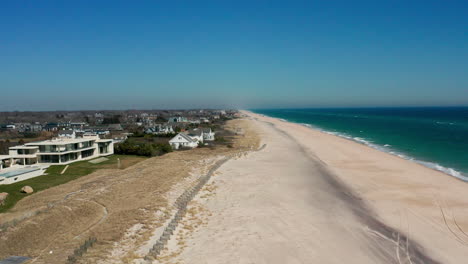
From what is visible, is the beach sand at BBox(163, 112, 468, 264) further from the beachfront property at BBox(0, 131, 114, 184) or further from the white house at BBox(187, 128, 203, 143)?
the white house at BBox(187, 128, 203, 143)

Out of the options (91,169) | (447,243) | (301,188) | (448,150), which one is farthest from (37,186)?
→ (448,150)

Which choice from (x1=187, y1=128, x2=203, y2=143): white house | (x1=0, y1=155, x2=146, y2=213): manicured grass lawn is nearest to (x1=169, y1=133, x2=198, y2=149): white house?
(x1=187, y1=128, x2=203, y2=143): white house

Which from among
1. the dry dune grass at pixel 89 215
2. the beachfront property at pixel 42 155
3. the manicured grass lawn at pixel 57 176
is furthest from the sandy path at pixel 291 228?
the beachfront property at pixel 42 155

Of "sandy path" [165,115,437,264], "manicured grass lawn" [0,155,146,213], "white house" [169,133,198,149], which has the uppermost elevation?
"white house" [169,133,198,149]

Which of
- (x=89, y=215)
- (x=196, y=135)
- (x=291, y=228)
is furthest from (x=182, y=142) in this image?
(x=291, y=228)

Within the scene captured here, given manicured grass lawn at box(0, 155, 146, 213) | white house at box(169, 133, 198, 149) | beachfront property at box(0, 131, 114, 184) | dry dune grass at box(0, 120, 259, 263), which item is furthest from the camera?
white house at box(169, 133, 198, 149)

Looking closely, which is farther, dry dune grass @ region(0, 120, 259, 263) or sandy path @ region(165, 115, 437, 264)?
dry dune grass @ region(0, 120, 259, 263)
